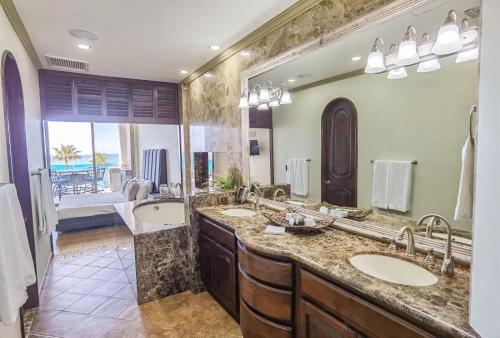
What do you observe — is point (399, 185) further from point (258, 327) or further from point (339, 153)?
point (258, 327)

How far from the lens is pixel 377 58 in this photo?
1774mm

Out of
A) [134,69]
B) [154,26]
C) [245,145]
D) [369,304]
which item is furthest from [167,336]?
[134,69]

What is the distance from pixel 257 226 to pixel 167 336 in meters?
1.15

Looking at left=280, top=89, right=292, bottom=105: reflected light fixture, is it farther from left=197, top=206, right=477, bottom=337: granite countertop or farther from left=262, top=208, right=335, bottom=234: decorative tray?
left=197, top=206, right=477, bottom=337: granite countertop

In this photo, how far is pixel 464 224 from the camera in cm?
140

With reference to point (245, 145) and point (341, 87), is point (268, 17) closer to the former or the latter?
point (341, 87)

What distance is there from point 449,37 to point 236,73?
2.21m

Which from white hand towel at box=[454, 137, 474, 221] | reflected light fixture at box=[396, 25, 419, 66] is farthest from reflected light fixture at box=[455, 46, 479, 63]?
white hand towel at box=[454, 137, 474, 221]

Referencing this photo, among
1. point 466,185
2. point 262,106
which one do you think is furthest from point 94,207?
point 466,185

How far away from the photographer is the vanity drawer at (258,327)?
1652 millimetres

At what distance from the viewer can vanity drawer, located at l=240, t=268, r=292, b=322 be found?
1.63m

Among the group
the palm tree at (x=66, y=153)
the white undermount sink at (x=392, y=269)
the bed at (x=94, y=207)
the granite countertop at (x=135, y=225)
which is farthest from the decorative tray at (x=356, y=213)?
the palm tree at (x=66, y=153)

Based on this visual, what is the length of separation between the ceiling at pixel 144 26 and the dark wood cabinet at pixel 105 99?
0.74 meters

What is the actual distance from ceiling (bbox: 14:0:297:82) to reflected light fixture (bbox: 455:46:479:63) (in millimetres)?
1355
